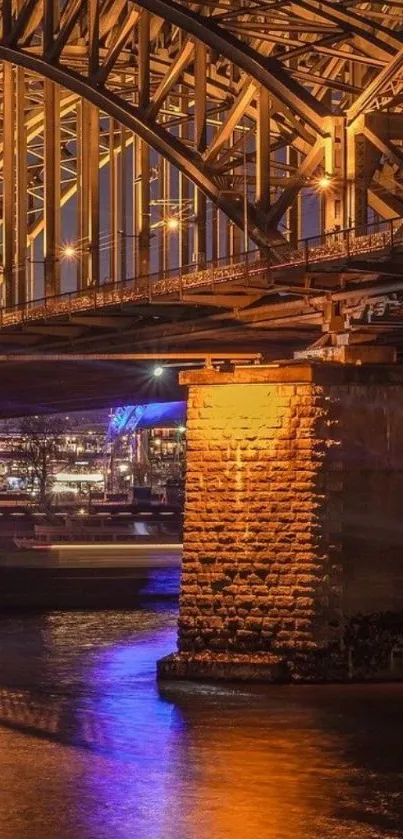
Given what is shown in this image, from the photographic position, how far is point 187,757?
107ft

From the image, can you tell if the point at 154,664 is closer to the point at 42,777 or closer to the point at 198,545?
the point at 198,545

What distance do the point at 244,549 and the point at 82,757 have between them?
25.1ft

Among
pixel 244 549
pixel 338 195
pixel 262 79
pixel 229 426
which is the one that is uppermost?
pixel 262 79

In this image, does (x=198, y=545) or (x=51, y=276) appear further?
(x=51, y=276)

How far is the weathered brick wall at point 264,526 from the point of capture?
38.6 meters

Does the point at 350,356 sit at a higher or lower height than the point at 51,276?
lower

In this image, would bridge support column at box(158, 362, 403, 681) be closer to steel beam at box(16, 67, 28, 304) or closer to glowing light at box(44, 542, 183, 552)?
glowing light at box(44, 542, 183, 552)

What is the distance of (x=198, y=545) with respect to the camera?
39.9 meters

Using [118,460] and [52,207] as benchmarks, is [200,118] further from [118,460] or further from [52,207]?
[118,460]

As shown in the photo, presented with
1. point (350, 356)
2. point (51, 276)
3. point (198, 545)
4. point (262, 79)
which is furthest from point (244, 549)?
point (51, 276)

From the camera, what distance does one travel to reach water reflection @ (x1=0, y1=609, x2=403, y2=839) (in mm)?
27531

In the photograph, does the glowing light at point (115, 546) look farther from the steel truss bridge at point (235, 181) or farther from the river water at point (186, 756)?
the river water at point (186, 756)

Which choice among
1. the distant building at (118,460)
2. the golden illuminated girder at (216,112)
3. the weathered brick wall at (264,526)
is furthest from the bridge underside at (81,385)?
the distant building at (118,460)

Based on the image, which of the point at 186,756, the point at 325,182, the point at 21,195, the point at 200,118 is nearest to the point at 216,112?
the point at 21,195
